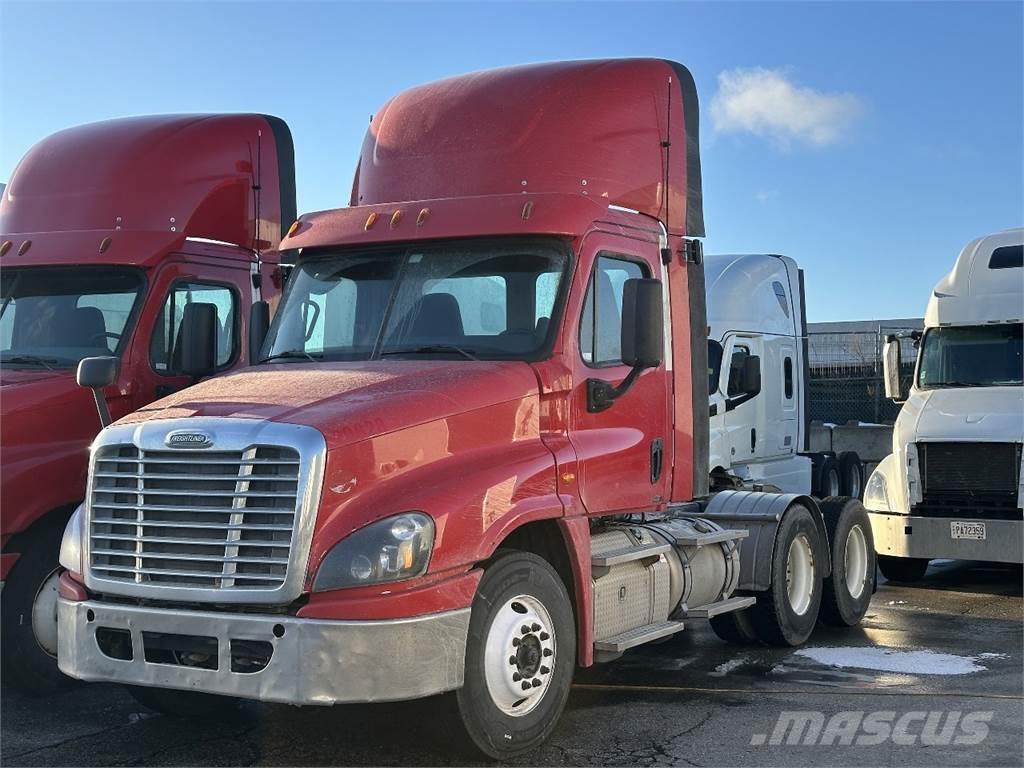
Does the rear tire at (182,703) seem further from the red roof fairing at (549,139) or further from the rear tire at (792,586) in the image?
the rear tire at (792,586)

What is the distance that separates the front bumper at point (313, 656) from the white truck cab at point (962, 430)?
290 inches

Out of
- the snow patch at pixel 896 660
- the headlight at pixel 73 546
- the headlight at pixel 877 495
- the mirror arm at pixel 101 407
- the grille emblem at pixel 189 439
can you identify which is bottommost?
the snow patch at pixel 896 660

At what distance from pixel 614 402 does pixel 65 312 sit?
161 inches

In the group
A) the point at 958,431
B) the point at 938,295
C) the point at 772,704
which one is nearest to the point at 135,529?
the point at 772,704

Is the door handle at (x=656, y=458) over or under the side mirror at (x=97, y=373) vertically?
under

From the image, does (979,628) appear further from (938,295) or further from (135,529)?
(135,529)

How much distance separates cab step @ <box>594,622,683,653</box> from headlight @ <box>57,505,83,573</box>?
2.83m

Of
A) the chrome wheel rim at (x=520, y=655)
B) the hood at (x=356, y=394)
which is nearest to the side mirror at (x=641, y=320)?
the hood at (x=356, y=394)

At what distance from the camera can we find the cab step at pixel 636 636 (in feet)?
23.1

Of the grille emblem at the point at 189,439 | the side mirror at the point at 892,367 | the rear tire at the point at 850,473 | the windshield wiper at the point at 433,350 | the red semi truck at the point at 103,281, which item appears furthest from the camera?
the rear tire at the point at 850,473

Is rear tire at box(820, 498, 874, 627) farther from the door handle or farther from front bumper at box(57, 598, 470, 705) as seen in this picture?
front bumper at box(57, 598, 470, 705)

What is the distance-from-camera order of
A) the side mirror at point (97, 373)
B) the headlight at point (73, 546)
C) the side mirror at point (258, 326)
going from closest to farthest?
the headlight at point (73, 546) → the side mirror at point (97, 373) → the side mirror at point (258, 326)

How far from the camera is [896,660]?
8.91 m

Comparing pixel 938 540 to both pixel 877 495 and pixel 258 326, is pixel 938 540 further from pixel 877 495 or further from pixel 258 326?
pixel 258 326
